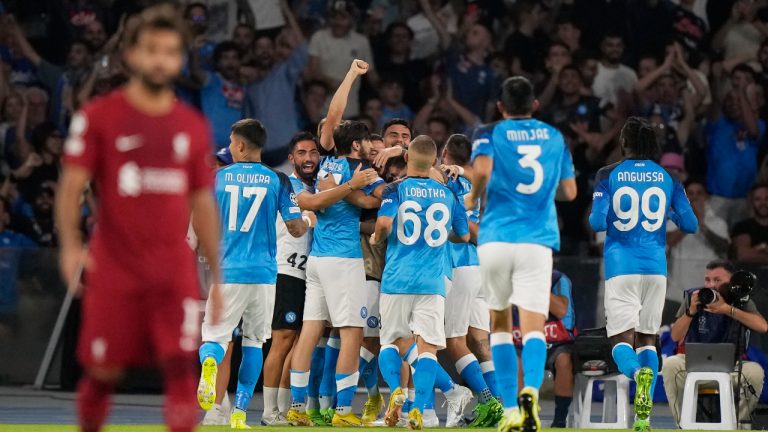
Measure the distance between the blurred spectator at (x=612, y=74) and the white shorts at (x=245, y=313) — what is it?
302 inches

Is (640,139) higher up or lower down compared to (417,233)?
higher up

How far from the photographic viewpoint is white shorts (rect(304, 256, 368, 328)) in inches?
428

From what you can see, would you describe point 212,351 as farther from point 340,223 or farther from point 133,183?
point 133,183

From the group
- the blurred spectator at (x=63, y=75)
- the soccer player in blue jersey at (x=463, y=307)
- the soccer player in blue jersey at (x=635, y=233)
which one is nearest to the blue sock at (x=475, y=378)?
the soccer player in blue jersey at (x=463, y=307)

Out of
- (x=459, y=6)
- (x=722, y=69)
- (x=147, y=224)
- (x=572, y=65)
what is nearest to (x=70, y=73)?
(x=459, y=6)

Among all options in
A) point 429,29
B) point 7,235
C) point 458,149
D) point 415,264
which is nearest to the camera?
point 415,264

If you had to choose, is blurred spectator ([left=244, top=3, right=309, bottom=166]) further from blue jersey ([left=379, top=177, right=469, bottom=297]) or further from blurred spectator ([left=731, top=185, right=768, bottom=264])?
blue jersey ([left=379, top=177, right=469, bottom=297])

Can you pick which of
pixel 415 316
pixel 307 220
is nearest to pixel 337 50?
pixel 307 220

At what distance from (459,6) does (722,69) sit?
355cm

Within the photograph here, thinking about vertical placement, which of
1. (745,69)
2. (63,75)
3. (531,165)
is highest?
(745,69)

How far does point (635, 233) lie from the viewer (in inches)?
430

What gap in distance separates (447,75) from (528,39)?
119 centimetres

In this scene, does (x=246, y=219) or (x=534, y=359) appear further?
(x=246, y=219)

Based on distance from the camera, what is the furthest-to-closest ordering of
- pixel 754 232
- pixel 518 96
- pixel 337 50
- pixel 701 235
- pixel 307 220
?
pixel 337 50 → pixel 701 235 → pixel 754 232 → pixel 307 220 → pixel 518 96
